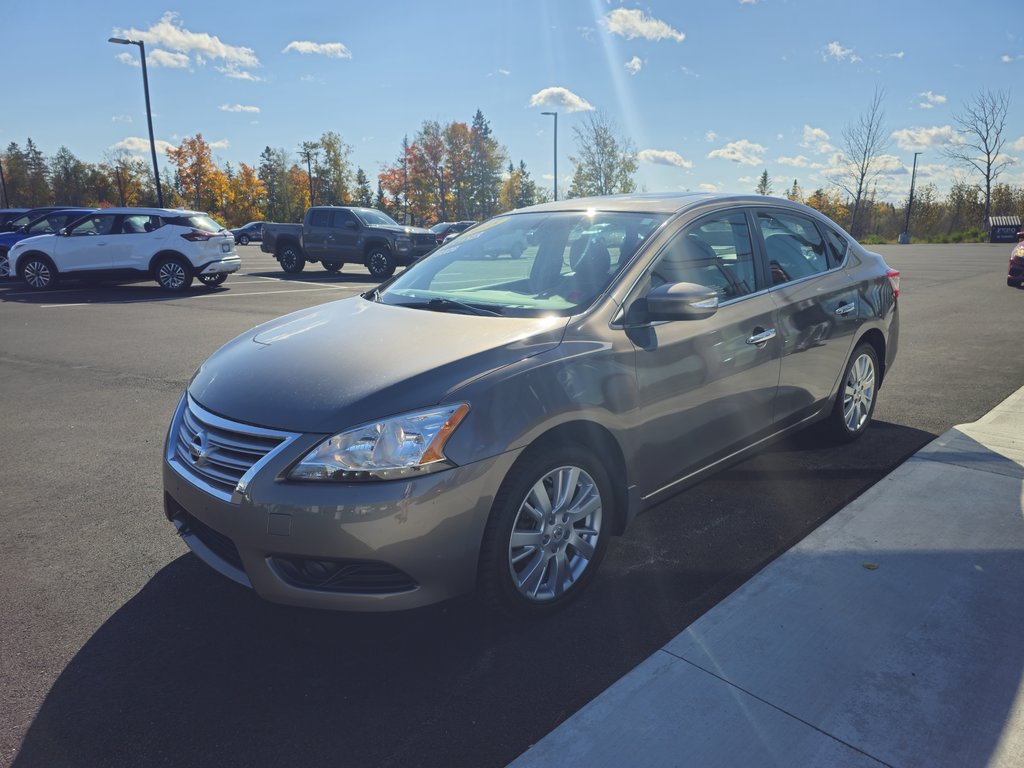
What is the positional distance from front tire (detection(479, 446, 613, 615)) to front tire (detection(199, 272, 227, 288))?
15.5 m

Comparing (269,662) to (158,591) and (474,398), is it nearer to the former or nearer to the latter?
(158,591)

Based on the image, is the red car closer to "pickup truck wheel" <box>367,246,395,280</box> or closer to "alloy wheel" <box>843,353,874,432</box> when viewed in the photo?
"alloy wheel" <box>843,353,874,432</box>

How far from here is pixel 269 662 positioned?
2756mm

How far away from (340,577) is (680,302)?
177 cm

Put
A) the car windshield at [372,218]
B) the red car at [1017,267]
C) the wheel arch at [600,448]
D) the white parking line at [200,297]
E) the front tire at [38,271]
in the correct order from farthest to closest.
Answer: the car windshield at [372,218] < the front tire at [38,271] < the red car at [1017,267] < the white parking line at [200,297] < the wheel arch at [600,448]

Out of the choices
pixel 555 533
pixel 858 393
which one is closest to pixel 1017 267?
pixel 858 393

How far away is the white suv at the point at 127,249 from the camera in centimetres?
1617

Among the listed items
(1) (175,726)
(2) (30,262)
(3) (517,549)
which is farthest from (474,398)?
(2) (30,262)

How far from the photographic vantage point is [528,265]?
397 cm

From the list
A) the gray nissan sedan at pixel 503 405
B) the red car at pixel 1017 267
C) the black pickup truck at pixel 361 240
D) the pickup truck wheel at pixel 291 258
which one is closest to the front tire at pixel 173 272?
the black pickup truck at pixel 361 240

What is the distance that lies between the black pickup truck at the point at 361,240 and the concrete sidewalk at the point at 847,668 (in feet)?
56.5

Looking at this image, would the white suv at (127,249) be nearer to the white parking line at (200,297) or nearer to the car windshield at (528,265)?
the white parking line at (200,297)

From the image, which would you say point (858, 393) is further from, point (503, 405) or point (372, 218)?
point (372, 218)

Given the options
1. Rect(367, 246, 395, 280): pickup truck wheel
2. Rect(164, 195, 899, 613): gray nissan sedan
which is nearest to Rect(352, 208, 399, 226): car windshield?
Rect(367, 246, 395, 280): pickup truck wheel
